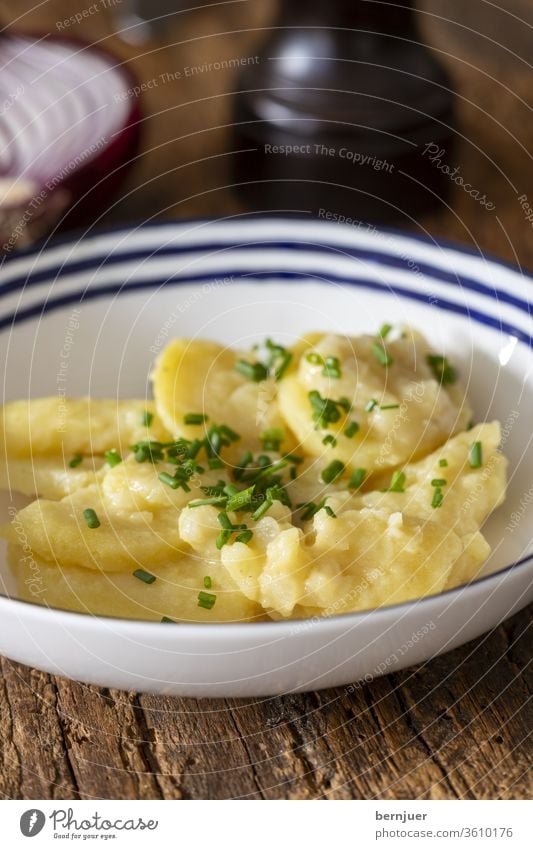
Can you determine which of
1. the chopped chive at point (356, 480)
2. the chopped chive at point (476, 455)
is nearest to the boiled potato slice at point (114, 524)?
the chopped chive at point (356, 480)

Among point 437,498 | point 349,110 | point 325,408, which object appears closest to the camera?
point 437,498

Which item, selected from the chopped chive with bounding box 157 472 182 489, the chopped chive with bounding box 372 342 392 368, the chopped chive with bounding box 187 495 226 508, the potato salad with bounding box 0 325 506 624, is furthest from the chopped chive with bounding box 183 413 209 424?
the chopped chive with bounding box 372 342 392 368

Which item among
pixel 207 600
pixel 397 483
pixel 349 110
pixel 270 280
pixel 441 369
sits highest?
pixel 349 110

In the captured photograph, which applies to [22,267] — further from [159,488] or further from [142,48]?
[142,48]

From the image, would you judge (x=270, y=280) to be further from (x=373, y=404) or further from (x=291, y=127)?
(x=291, y=127)

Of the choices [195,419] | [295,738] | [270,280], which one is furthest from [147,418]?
[295,738]

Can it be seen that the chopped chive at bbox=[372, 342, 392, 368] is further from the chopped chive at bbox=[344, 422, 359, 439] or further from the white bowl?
the white bowl

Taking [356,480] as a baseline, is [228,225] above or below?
above
